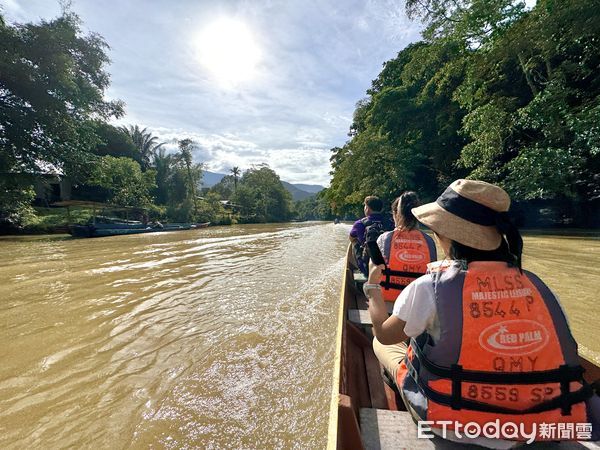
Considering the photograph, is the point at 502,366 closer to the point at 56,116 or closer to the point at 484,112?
the point at 484,112

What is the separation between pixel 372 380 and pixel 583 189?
72.6 ft

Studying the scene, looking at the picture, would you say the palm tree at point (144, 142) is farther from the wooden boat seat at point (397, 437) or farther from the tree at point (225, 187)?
the wooden boat seat at point (397, 437)

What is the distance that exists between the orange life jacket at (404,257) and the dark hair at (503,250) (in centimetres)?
170

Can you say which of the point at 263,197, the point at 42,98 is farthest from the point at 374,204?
the point at 263,197

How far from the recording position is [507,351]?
1.25 metres

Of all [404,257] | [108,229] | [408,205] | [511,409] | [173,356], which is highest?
[408,205]

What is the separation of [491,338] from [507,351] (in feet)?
0.28

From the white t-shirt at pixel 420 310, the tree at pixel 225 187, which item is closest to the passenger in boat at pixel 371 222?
the white t-shirt at pixel 420 310

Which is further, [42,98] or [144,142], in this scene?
[144,142]

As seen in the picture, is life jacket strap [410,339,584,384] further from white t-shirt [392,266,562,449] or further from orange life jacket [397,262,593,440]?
white t-shirt [392,266,562,449]

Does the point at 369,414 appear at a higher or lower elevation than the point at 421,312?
lower

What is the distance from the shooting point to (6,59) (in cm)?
1405

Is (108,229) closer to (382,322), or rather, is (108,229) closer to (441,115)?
(382,322)

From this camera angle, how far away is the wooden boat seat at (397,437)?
4.57ft
